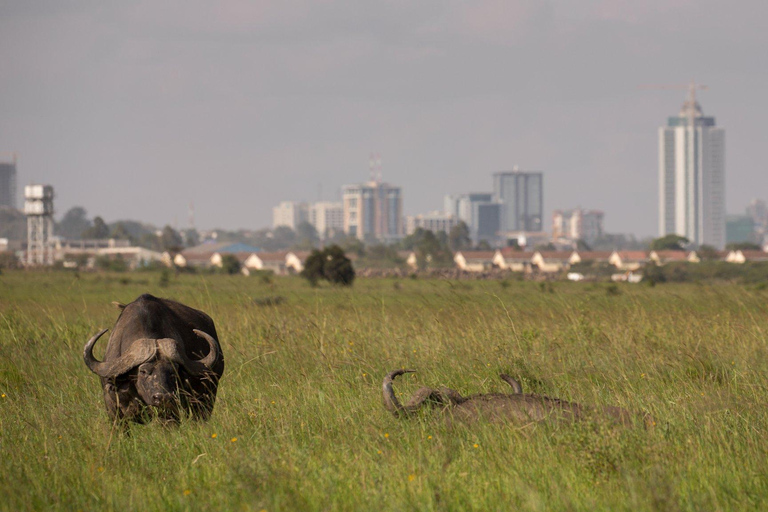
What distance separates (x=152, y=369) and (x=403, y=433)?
6.07 ft

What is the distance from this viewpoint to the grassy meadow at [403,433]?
5191 millimetres

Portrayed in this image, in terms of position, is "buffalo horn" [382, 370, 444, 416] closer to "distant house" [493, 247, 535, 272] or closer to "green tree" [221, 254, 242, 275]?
"green tree" [221, 254, 242, 275]

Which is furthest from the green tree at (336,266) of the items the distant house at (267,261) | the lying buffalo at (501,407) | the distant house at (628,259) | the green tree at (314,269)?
the distant house at (267,261)

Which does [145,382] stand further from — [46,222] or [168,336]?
[46,222]

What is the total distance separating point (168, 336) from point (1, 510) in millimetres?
2317

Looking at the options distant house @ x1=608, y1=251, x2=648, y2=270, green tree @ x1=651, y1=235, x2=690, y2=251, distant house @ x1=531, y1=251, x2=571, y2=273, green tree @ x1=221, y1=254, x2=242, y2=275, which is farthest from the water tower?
green tree @ x1=651, y1=235, x2=690, y2=251

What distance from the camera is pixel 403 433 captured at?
626 cm

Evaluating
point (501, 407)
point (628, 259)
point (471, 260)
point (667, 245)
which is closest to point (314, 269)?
point (501, 407)

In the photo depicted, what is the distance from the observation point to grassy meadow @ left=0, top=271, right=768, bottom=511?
519 centimetres

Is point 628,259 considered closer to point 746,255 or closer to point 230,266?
point 746,255

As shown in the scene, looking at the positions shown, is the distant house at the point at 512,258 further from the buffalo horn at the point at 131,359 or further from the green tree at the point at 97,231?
the buffalo horn at the point at 131,359

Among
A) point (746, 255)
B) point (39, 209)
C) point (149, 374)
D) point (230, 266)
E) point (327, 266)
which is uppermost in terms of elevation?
point (39, 209)

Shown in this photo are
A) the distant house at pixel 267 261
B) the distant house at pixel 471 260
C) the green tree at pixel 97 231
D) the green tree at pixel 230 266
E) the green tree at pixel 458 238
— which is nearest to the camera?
the green tree at pixel 230 266

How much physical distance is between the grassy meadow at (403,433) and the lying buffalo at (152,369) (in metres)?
0.20
